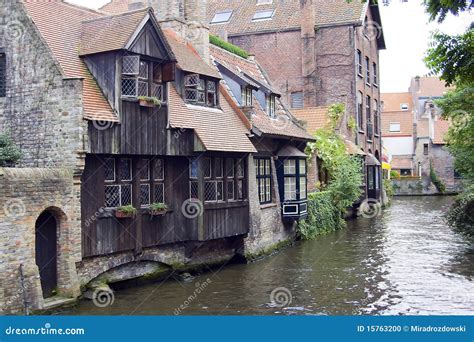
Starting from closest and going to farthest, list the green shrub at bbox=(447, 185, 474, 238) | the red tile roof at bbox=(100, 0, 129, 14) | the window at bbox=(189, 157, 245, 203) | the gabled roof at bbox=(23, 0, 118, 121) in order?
the gabled roof at bbox=(23, 0, 118, 121) → the window at bbox=(189, 157, 245, 203) → the green shrub at bbox=(447, 185, 474, 238) → the red tile roof at bbox=(100, 0, 129, 14)

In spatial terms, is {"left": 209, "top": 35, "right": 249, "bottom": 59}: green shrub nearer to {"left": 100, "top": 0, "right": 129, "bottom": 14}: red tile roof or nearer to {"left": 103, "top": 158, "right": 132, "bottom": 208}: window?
{"left": 103, "top": 158, "right": 132, "bottom": 208}: window

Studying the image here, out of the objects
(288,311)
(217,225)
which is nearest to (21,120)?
(217,225)

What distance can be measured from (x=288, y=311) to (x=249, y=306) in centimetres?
98

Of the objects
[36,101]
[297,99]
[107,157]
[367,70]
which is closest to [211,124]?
[107,157]

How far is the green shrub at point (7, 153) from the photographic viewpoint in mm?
13867

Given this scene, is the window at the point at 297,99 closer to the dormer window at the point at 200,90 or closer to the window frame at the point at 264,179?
the window frame at the point at 264,179

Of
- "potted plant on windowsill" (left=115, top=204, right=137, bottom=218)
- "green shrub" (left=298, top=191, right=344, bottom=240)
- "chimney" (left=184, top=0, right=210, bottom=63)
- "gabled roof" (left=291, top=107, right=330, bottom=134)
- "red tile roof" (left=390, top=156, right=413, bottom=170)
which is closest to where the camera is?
"potted plant on windowsill" (left=115, top=204, right=137, bottom=218)

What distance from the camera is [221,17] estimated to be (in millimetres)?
43469

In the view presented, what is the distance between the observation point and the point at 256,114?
880 inches

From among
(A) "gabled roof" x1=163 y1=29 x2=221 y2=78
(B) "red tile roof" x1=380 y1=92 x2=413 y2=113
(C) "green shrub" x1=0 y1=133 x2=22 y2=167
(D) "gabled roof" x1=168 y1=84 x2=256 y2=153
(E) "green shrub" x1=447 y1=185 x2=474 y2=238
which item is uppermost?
(B) "red tile roof" x1=380 y1=92 x2=413 y2=113

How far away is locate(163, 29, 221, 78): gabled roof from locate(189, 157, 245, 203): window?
273 cm

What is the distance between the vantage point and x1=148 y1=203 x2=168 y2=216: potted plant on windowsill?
1587cm

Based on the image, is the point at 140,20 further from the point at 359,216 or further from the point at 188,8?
the point at 359,216

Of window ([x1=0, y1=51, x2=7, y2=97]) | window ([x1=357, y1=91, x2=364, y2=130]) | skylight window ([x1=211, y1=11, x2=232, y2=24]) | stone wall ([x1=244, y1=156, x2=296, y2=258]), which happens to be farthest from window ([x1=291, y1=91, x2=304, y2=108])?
window ([x1=0, y1=51, x2=7, y2=97])
